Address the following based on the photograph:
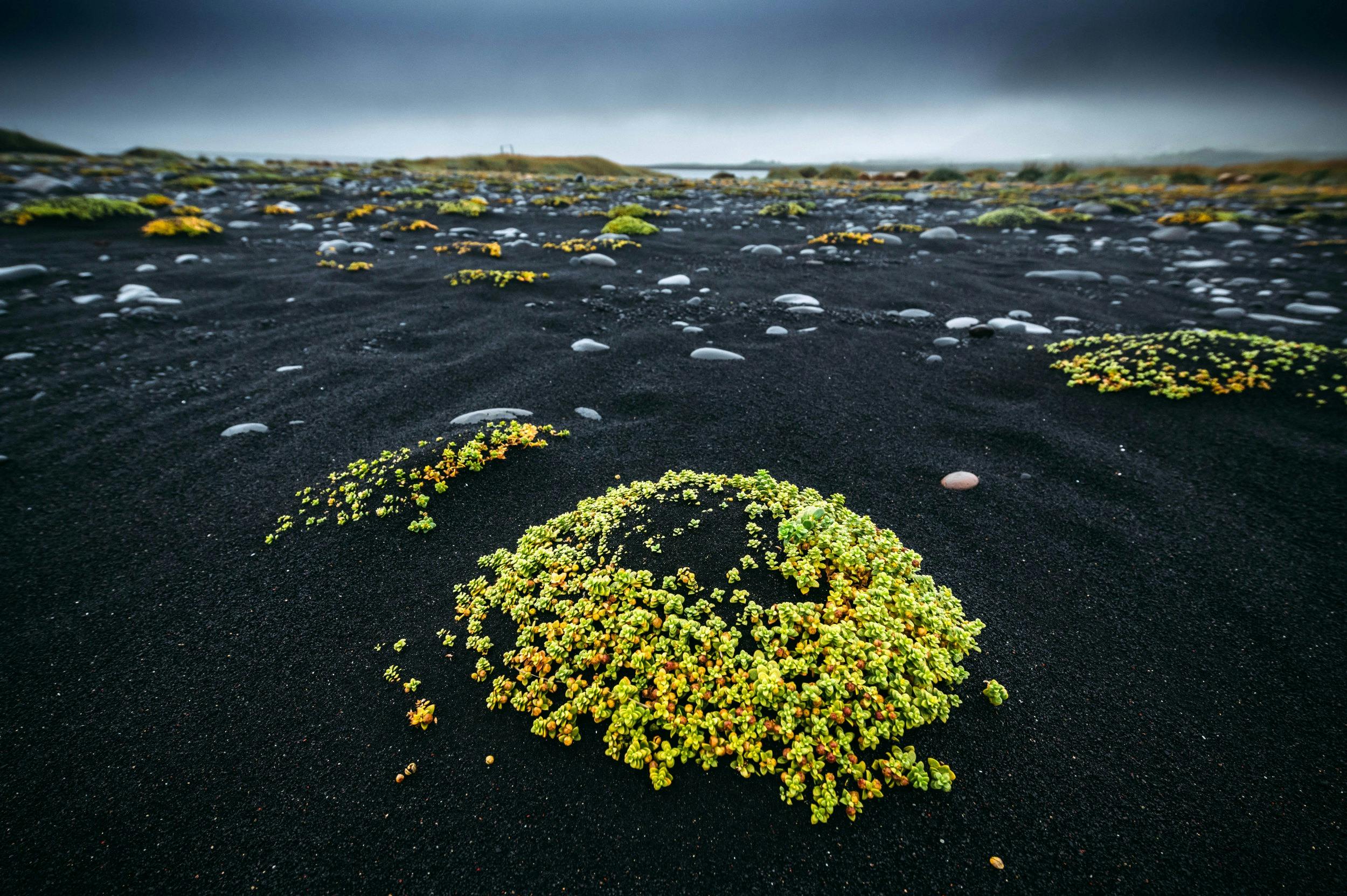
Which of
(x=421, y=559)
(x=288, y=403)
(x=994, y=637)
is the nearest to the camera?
(x=994, y=637)

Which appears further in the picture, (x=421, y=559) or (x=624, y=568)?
(x=421, y=559)

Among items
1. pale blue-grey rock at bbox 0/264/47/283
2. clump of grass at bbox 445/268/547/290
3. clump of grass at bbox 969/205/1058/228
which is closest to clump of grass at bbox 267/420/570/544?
clump of grass at bbox 445/268/547/290

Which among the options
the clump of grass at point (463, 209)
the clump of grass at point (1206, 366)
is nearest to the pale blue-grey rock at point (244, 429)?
the clump of grass at point (1206, 366)

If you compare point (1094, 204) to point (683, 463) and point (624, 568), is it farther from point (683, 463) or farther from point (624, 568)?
point (624, 568)

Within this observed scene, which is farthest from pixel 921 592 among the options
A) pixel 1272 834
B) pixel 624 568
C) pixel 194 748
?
pixel 194 748

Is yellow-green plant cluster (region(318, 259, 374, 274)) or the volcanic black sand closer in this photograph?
the volcanic black sand

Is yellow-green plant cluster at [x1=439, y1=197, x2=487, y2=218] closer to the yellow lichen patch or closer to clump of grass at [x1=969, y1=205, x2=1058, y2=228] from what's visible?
the yellow lichen patch

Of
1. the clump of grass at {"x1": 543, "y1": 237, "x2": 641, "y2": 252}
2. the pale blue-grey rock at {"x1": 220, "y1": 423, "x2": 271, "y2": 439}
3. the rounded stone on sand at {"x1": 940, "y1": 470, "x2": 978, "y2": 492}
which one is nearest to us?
the rounded stone on sand at {"x1": 940, "y1": 470, "x2": 978, "y2": 492}
